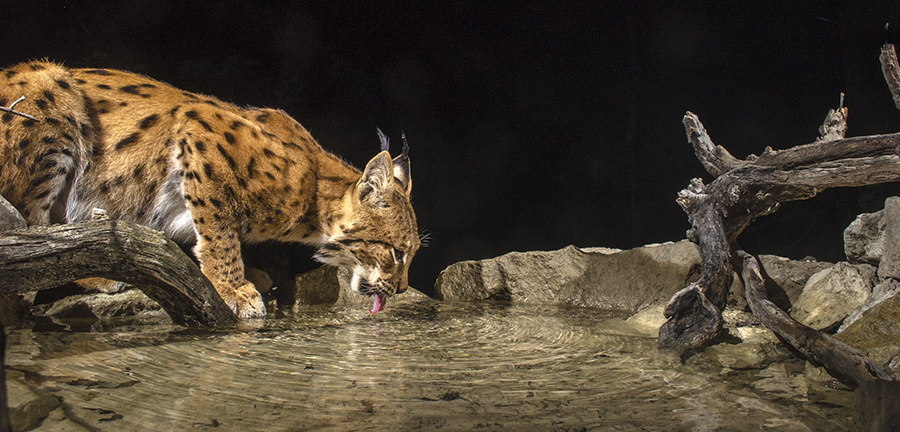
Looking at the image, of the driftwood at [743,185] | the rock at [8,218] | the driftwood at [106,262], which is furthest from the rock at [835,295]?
the rock at [8,218]

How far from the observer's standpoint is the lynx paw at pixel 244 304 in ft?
12.1

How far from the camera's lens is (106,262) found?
8.39ft

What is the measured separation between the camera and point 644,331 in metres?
3.61

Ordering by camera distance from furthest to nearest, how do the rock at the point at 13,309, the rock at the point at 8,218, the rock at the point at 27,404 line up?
the rock at the point at 13,309 < the rock at the point at 8,218 < the rock at the point at 27,404

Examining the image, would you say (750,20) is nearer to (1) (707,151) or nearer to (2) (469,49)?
(1) (707,151)

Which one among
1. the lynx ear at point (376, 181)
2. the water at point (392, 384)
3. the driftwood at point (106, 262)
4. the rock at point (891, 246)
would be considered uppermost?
the lynx ear at point (376, 181)

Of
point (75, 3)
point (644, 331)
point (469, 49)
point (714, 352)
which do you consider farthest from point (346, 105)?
point (714, 352)

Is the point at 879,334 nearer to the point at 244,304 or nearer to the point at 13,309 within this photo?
the point at 244,304

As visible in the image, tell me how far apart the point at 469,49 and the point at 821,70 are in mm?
4561

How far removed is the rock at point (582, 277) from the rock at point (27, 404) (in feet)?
13.2

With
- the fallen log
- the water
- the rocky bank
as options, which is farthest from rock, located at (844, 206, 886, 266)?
the water

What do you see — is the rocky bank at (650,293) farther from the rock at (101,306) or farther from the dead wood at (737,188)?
the dead wood at (737,188)

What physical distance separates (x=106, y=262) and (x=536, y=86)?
238 inches

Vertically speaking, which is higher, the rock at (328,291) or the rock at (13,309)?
the rock at (328,291)
